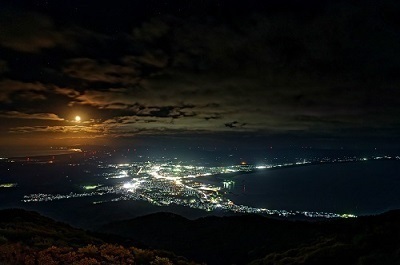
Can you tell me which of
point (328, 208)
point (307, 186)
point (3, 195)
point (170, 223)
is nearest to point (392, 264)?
point (170, 223)

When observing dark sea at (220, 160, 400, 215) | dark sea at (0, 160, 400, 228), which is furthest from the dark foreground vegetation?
dark sea at (220, 160, 400, 215)

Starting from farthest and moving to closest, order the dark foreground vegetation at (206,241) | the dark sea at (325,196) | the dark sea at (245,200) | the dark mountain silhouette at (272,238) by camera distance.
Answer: the dark sea at (325,196)
the dark sea at (245,200)
the dark mountain silhouette at (272,238)
the dark foreground vegetation at (206,241)

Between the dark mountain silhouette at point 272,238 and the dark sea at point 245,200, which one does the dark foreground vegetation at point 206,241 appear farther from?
the dark sea at point 245,200

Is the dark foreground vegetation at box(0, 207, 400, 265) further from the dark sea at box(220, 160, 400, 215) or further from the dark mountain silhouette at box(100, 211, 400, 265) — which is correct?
the dark sea at box(220, 160, 400, 215)

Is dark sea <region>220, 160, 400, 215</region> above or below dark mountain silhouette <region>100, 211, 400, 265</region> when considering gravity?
below

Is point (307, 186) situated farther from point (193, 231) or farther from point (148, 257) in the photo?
point (148, 257)

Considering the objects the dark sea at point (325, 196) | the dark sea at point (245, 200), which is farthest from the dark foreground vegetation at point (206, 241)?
the dark sea at point (325, 196)

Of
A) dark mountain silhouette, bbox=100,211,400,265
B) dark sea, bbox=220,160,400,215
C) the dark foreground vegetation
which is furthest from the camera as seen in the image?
dark sea, bbox=220,160,400,215

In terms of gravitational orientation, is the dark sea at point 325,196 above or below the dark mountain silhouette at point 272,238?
below
